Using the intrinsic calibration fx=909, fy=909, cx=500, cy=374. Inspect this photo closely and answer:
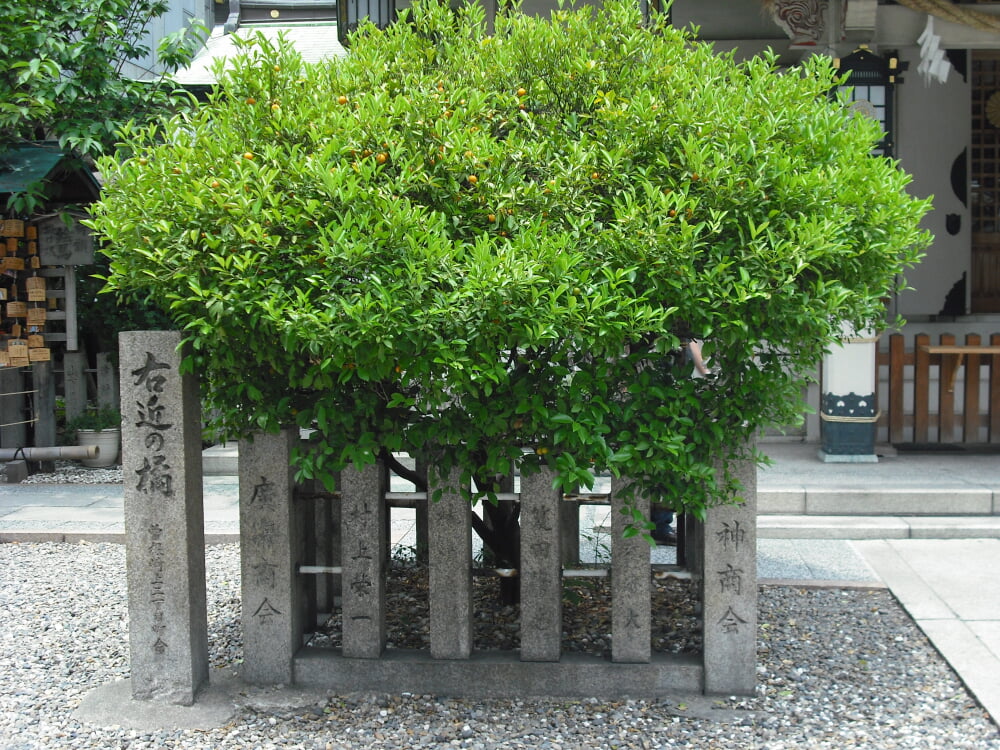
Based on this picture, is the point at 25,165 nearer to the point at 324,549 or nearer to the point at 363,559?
the point at 324,549

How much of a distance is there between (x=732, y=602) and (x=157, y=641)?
8.30ft

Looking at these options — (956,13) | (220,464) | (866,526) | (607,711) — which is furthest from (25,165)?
(956,13)

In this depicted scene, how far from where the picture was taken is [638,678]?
4.02 meters

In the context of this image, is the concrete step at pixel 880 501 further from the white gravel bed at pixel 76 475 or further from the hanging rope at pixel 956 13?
the white gravel bed at pixel 76 475

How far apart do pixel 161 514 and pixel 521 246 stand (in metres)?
1.96

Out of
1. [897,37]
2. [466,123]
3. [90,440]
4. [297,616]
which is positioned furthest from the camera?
[90,440]

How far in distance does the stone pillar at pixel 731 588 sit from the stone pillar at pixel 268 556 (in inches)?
72.7

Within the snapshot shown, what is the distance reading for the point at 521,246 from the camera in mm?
3387

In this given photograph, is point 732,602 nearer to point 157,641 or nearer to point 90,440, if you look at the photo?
point 157,641

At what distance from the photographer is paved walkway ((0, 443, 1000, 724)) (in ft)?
17.2

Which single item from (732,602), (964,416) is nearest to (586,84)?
(732,602)

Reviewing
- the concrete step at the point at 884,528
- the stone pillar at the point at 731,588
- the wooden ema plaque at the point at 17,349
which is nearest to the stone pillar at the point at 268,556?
the stone pillar at the point at 731,588

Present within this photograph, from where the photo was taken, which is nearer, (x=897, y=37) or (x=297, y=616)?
(x=297, y=616)

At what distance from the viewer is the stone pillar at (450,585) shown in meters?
4.05
